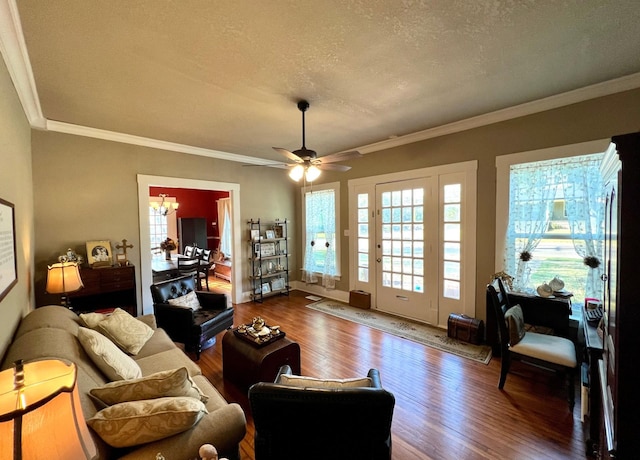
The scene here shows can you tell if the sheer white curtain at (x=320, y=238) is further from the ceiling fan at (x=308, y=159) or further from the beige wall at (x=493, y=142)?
the ceiling fan at (x=308, y=159)

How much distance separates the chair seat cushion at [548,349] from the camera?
2191mm

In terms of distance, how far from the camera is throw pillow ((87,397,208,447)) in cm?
114

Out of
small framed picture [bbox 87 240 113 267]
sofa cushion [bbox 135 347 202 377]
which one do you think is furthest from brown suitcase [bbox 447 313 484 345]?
small framed picture [bbox 87 240 113 267]

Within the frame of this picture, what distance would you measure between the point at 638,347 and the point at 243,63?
2.74 metres

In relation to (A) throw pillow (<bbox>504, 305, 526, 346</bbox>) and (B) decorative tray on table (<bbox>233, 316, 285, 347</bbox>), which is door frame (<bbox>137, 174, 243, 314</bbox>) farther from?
(A) throw pillow (<bbox>504, 305, 526, 346</bbox>)

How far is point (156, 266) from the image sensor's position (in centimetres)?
517

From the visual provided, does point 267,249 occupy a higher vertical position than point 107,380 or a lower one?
higher

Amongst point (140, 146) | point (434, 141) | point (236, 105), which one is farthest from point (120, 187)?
point (434, 141)

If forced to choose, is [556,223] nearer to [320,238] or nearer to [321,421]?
[321,421]

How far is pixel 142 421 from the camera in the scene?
1.18 m

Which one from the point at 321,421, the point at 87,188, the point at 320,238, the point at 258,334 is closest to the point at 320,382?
the point at 321,421

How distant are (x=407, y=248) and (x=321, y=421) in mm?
3290

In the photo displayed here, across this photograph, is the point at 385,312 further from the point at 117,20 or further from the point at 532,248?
the point at 117,20

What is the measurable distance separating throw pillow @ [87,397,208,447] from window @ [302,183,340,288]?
4063mm
